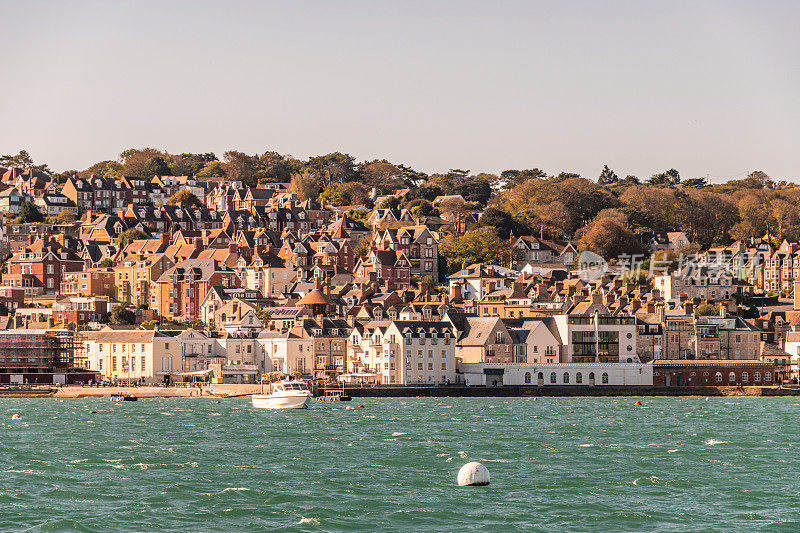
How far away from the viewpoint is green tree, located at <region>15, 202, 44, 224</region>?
168m

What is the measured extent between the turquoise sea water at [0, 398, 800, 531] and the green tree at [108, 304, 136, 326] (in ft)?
150

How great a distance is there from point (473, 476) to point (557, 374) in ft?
191

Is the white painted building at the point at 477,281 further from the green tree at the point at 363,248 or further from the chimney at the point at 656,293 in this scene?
the chimney at the point at 656,293

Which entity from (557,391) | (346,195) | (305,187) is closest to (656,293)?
(557,391)

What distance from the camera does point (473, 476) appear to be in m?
45.4

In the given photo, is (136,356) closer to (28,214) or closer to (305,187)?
(28,214)

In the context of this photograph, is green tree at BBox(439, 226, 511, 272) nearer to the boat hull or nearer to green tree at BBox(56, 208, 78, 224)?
green tree at BBox(56, 208, 78, 224)

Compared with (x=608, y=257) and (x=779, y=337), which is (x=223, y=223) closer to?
(x=608, y=257)

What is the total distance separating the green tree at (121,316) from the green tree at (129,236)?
25635 millimetres

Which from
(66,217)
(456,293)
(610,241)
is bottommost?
(456,293)

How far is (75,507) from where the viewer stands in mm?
40781

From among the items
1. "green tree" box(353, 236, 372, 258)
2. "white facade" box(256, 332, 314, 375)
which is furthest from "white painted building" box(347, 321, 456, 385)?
"green tree" box(353, 236, 372, 258)

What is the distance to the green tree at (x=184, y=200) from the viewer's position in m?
180

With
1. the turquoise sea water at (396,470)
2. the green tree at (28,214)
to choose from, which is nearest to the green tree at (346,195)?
the green tree at (28,214)
